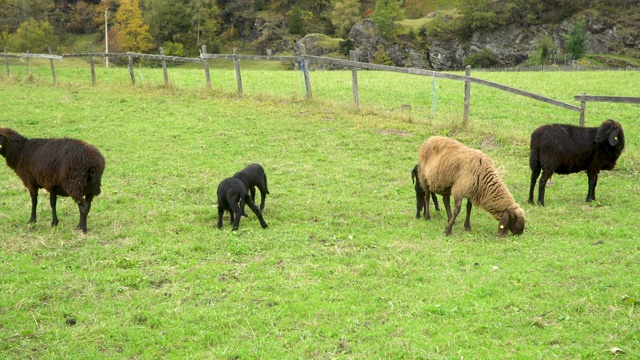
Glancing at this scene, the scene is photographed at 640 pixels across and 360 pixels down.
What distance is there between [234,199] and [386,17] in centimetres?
6479

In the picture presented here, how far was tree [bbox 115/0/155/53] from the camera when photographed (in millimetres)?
69500

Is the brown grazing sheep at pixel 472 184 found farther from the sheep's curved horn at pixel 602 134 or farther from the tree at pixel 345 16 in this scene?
the tree at pixel 345 16

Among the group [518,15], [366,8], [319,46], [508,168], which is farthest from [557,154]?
[366,8]

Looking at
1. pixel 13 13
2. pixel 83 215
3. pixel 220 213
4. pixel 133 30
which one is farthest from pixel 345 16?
pixel 83 215

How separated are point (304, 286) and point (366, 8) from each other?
8438 cm

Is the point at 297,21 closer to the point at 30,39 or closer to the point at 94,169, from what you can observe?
the point at 30,39

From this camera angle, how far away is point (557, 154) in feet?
36.5

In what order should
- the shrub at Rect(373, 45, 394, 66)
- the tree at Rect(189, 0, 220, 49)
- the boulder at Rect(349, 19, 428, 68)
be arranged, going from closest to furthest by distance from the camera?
the shrub at Rect(373, 45, 394, 66) < the boulder at Rect(349, 19, 428, 68) < the tree at Rect(189, 0, 220, 49)

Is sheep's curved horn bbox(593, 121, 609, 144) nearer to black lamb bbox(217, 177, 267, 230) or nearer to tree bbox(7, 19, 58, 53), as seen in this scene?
black lamb bbox(217, 177, 267, 230)

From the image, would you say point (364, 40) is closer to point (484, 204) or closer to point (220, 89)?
point (220, 89)

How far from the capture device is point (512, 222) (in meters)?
9.12

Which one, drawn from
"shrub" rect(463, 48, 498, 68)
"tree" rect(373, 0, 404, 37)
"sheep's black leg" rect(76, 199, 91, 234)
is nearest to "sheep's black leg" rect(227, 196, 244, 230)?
"sheep's black leg" rect(76, 199, 91, 234)

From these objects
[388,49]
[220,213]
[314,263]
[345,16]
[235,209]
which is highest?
[345,16]

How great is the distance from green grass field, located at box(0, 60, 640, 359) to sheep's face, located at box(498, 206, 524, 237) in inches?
6.6
